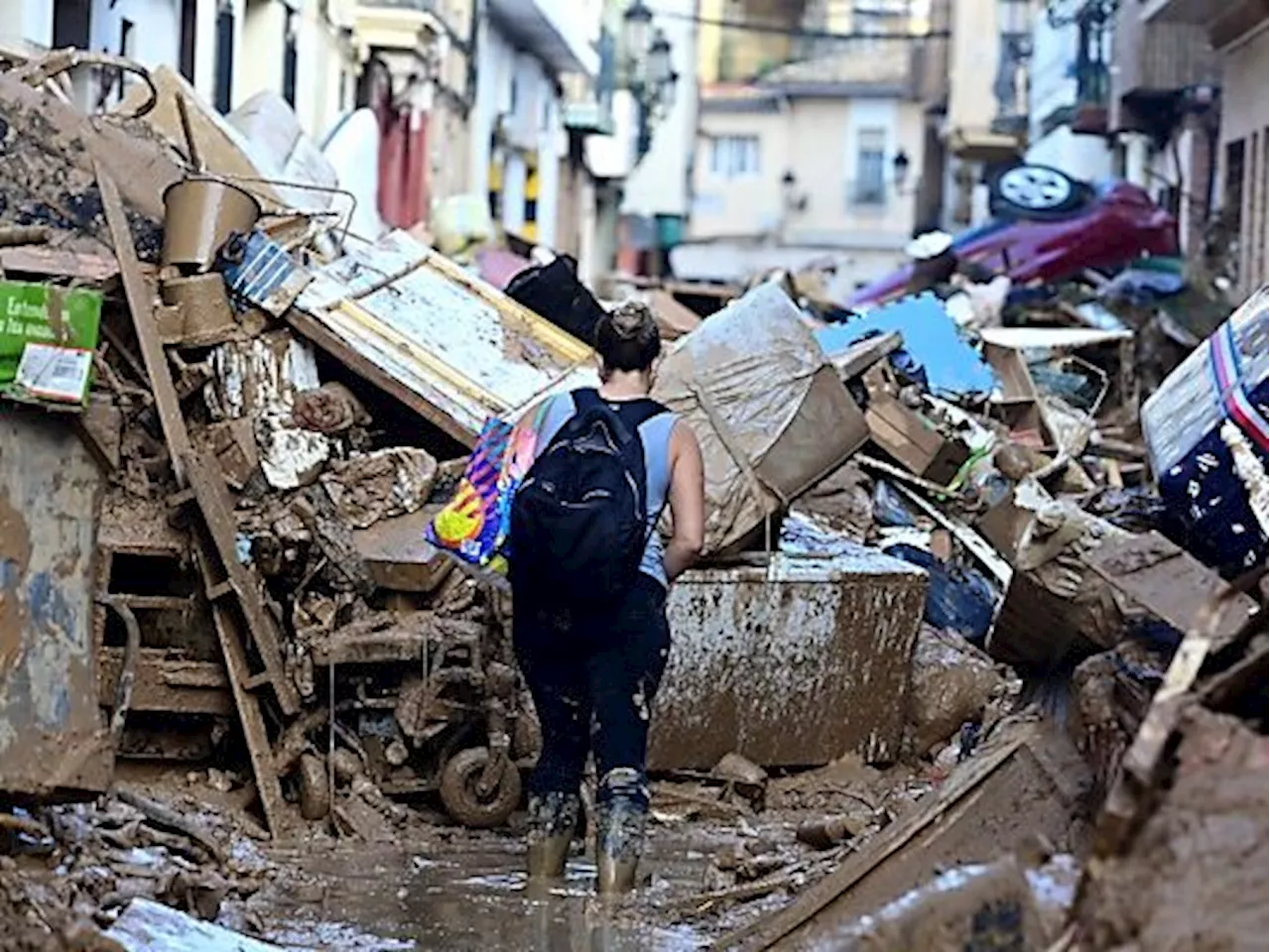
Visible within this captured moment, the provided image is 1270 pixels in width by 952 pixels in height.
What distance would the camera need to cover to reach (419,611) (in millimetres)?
8539

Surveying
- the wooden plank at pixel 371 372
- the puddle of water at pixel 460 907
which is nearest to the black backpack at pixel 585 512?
the puddle of water at pixel 460 907

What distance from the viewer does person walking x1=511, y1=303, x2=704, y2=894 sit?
7047mm

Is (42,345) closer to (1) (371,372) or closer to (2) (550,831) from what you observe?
(2) (550,831)

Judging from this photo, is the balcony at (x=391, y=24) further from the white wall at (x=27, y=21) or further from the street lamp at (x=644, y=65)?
the street lamp at (x=644, y=65)

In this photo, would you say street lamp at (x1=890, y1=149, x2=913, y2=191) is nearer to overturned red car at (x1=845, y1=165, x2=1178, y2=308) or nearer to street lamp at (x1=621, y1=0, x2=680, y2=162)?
street lamp at (x1=621, y1=0, x2=680, y2=162)

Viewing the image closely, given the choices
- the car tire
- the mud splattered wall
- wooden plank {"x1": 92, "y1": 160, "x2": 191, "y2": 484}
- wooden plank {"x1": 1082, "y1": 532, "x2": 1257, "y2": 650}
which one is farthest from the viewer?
the car tire

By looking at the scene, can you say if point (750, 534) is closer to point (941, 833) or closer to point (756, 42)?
point (941, 833)

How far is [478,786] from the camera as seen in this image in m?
8.33

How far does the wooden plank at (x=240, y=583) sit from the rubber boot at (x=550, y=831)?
109 centimetres

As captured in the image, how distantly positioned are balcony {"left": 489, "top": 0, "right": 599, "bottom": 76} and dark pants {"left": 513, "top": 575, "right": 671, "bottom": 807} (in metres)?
25.4

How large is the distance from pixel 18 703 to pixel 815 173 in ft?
214

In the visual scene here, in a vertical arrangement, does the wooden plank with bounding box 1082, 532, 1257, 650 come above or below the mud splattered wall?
above

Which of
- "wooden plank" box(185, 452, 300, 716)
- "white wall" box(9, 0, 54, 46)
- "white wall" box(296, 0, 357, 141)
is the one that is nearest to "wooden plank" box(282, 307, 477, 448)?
"wooden plank" box(185, 452, 300, 716)

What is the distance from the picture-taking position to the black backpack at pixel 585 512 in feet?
23.0
